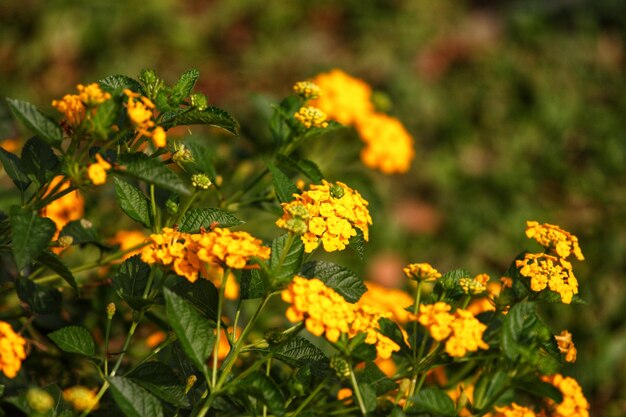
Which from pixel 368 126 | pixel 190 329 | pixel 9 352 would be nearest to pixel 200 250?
pixel 190 329

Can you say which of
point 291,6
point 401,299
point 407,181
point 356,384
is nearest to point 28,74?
point 291,6

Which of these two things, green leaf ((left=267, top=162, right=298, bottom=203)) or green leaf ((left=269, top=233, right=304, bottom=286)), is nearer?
green leaf ((left=269, top=233, right=304, bottom=286))

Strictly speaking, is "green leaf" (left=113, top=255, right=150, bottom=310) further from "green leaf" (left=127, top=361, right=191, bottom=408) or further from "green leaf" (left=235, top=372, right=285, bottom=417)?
"green leaf" (left=235, top=372, right=285, bottom=417)

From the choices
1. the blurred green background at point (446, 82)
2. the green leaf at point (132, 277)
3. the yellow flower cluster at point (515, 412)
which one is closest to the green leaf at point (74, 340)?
the green leaf at point (132, 277)

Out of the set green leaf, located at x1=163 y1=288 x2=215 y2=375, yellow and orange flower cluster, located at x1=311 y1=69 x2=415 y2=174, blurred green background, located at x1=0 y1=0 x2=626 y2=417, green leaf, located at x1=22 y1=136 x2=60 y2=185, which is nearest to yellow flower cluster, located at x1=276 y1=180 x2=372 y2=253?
green leaf, located at x1=163 y1=288 x2=215 y2=375

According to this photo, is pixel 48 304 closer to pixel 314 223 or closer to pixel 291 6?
pixel 314 223

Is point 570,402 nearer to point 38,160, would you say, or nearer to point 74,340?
point 74,340
